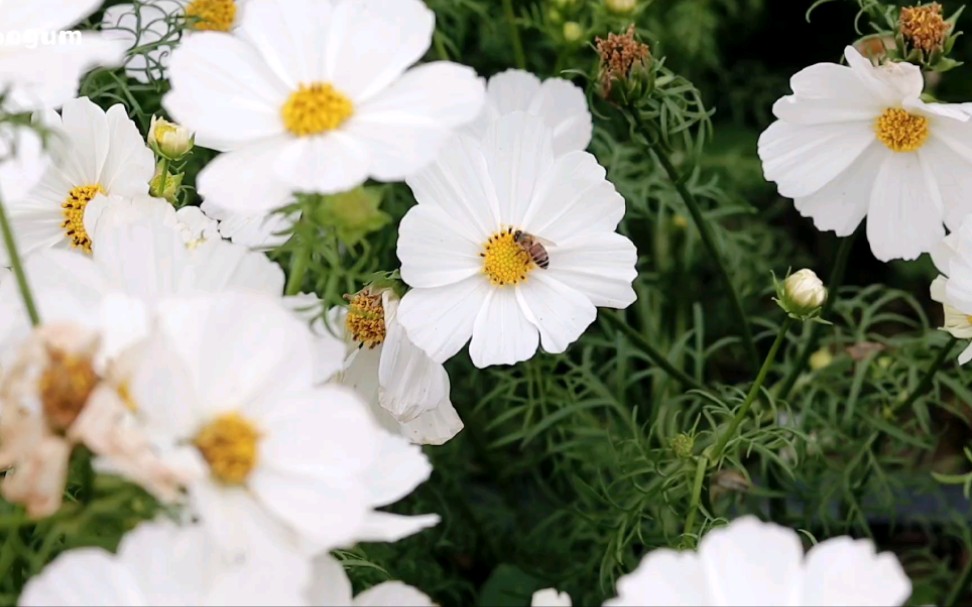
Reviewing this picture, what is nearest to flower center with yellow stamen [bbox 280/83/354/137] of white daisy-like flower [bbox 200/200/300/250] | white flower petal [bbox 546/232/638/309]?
white daisy-like flower [bbox 200/200/300/250]

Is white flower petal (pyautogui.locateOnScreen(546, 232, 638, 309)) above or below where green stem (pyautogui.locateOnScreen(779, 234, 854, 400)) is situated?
above

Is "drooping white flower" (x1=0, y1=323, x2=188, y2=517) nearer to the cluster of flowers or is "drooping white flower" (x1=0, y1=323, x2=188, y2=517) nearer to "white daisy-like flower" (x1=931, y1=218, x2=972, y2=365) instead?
the cluster of flowers

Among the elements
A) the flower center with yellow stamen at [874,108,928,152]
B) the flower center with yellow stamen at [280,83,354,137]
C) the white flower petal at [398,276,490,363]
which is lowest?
the white flower petal at [398,276,490,363]

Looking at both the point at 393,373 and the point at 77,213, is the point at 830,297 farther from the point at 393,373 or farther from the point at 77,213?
the point at 77,213

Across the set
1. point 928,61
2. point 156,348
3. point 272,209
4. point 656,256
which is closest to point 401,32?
point 272,209

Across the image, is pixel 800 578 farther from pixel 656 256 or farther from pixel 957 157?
pixel 656 256
